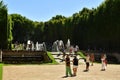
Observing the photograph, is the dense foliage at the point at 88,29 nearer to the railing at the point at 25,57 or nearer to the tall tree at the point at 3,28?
the tall tree at the point at 3,28

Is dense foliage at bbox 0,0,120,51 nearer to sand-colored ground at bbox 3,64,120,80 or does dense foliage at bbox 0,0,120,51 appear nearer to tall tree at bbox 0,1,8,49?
tall tree at bbox 0,1,8,49

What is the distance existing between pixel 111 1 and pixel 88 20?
15.8 metres

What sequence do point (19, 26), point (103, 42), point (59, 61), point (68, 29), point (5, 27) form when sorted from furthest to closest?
point (19, 26), point (68, 29), point (103, 42), point (5, 27), point (59, 61)

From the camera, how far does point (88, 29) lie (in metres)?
89.5

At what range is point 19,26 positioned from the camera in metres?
145

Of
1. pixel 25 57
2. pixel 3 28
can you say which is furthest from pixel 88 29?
pixel 25 57

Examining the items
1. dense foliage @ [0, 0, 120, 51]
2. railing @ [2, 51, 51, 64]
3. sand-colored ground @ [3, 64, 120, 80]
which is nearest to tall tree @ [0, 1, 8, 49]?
railing @ [2, 51, 51, 64]

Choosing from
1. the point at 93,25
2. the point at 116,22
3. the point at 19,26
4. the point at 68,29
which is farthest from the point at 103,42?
the point at 19,26

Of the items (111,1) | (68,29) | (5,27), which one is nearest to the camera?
(5,27)

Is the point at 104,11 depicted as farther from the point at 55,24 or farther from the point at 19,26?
the point at 19,26

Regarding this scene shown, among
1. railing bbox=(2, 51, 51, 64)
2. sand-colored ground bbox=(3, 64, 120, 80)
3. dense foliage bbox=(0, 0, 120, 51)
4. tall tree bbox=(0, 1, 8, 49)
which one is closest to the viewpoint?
sand-colored ground bbox=(3, 64, 120, 80)

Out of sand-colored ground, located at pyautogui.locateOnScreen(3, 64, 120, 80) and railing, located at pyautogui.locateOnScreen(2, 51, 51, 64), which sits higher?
railing, located at pyautogui.locateOnScreen(2, 51, 51, 64)

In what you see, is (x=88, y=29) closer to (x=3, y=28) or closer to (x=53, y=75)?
(x=3, y=28)

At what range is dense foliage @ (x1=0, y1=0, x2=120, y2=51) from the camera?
7381cm
